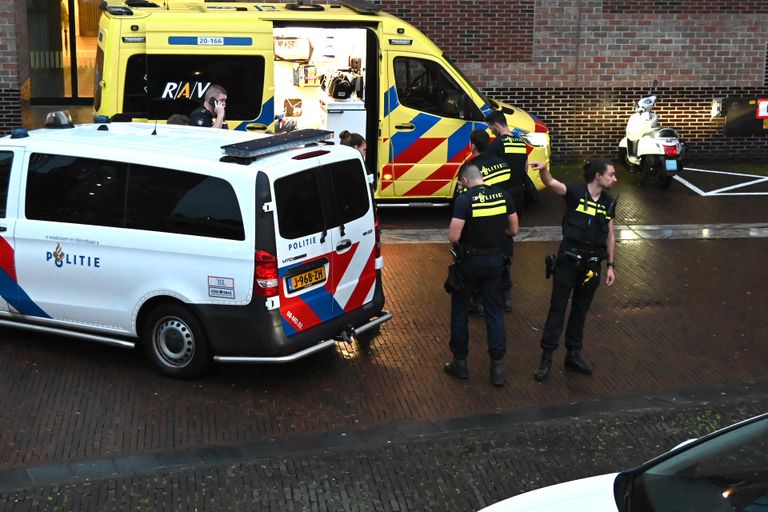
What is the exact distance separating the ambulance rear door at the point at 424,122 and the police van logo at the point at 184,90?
221 centimetres

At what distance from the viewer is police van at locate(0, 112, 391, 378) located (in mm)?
7605

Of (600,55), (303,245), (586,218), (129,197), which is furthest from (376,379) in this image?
(600,55)

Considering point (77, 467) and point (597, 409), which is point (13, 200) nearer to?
point (77, 467)

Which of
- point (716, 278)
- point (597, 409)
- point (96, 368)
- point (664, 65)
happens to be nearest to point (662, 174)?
point (664, 65)

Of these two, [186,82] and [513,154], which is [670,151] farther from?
[186,82]

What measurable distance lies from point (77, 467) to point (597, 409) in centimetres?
363

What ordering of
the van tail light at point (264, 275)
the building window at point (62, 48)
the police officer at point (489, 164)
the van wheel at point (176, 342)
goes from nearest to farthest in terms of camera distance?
1. the van tail light at point (264, 275)
2. the van wheel at point (176, 342)
3. the police officer at point (489, 164)
4. the building window at point (62, 48)

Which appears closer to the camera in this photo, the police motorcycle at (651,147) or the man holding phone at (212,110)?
the man holding phone at (212,110)

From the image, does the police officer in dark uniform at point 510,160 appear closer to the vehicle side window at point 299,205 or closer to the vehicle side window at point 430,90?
the vehicle side window at point 299,205

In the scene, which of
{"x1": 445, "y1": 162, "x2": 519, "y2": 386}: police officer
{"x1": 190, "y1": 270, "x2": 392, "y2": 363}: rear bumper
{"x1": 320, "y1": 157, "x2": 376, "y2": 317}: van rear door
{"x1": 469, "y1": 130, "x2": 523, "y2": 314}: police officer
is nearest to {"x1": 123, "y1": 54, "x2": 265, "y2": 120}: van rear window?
{"x1": 469, "y1": 130, "x2": 523, "y2": 314}: police officer

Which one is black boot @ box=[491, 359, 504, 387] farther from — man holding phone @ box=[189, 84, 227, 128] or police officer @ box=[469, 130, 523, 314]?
man holding phone @ box=[189, 84, 227, 128]

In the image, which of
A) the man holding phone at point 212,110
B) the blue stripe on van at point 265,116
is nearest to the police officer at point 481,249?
the man holding phone at point 212,110

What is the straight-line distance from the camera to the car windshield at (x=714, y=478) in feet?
14.1

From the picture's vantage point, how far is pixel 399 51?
12938 mm
